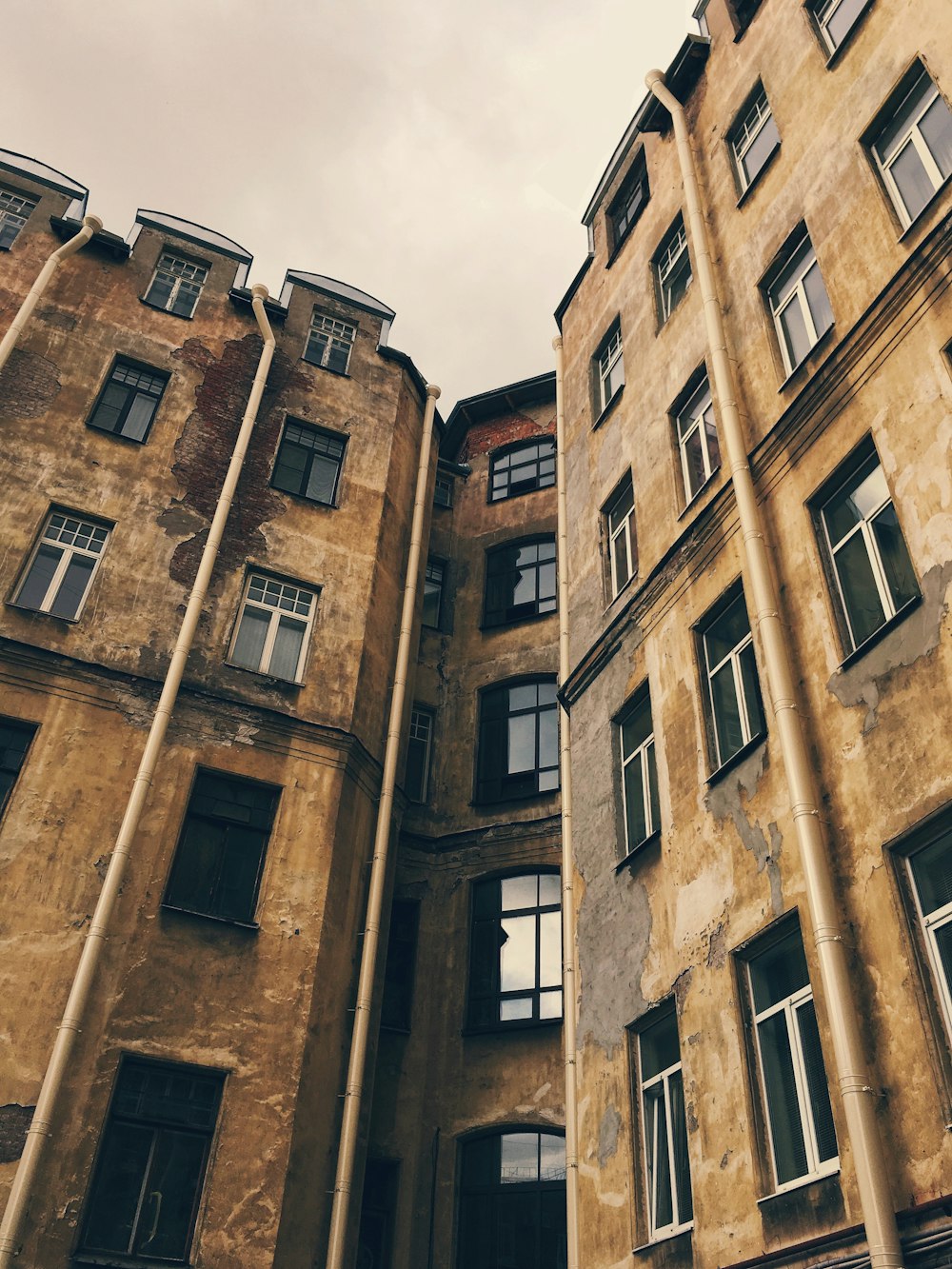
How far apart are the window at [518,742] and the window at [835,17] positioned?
11.7 m

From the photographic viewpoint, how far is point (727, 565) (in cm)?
1241

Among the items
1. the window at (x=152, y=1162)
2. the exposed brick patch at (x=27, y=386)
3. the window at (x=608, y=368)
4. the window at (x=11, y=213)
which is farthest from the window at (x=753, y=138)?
the window at (x=152, y=1162)

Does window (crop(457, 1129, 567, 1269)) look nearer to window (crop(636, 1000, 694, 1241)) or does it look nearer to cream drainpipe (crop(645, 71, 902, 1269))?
window (crop(636, 1000, 694, 1241))

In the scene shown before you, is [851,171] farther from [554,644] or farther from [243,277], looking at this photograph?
[243,277]

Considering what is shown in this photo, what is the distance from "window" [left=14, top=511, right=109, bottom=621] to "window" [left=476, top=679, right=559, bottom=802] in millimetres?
7990

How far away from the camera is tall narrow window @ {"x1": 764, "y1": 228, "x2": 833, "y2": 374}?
1235 cm

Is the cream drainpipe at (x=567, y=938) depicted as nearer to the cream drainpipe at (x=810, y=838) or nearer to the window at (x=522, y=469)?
the window at (x=522, y=469)

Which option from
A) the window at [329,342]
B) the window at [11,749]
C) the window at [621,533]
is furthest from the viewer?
the window at [329,342]

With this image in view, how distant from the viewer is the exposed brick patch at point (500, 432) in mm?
25641

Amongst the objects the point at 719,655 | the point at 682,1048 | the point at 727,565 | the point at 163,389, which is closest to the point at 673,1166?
the point at 682,1048

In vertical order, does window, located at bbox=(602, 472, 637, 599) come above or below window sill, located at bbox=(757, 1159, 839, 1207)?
above

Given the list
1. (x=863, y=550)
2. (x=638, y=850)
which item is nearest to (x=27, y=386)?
(x=638, y=850)

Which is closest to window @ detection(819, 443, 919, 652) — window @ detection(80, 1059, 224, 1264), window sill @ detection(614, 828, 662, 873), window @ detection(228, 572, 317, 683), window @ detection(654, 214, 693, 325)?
window sill @ detection(614, 828, 662, 873)

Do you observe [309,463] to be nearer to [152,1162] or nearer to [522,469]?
[522,469]
